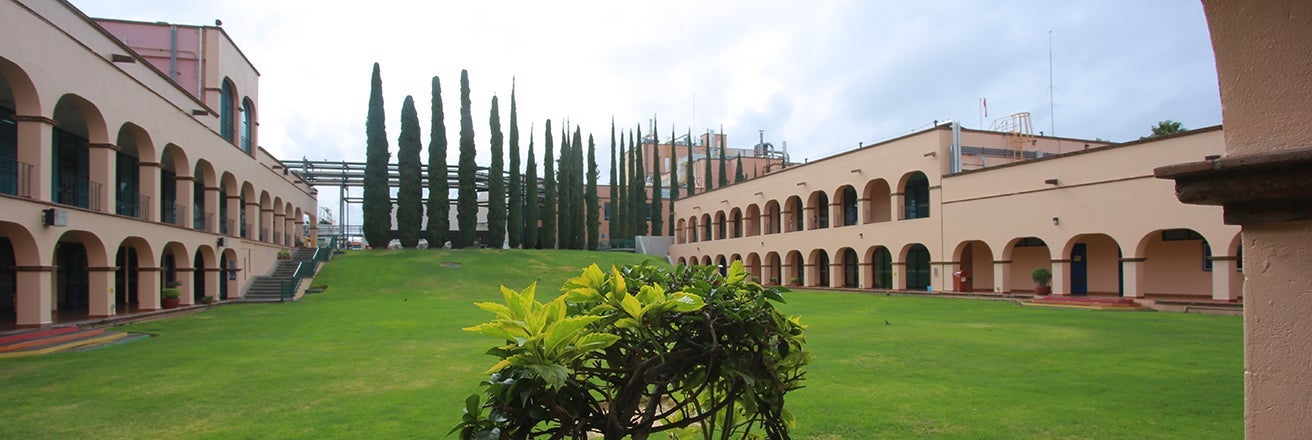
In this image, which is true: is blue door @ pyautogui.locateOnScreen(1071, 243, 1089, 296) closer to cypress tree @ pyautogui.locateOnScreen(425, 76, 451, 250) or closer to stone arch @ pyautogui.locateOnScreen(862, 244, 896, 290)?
stone arch @ pyautogui.locateOnScreen(862, 244, 896, 290)

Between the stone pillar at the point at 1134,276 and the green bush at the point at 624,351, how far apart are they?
73.1 feet

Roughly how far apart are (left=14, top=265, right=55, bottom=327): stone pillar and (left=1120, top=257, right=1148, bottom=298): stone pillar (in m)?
27.2

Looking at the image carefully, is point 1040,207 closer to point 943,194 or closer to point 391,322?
point 943,194

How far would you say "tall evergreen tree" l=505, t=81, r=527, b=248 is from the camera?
46938 mm

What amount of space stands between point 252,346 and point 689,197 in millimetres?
37160

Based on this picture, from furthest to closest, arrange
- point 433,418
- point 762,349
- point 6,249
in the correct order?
point 6,249 → point 433,418 → point 762,349

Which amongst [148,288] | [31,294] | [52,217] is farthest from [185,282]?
[52,217]

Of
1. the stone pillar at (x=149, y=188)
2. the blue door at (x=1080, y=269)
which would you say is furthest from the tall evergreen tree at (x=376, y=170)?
the blue door at (x=1080, y=269)

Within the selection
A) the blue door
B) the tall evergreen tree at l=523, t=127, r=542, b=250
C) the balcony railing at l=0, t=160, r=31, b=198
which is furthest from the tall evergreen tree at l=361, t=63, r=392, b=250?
the blue door

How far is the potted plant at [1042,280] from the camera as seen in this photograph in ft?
75.2

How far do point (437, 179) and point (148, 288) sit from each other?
23138 millimetres

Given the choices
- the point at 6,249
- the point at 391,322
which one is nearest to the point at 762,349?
the point at 391,322

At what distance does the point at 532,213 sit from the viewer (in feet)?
160

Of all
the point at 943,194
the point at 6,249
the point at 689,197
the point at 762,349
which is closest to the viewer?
the point at 762,349
